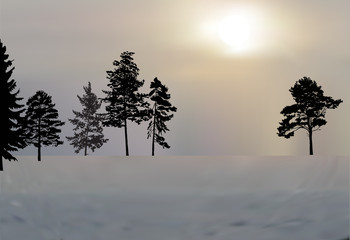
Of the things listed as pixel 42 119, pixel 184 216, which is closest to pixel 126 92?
pixel 42 119

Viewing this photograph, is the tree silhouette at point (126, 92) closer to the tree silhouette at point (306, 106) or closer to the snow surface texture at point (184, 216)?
the tree silhouette at point (306, 106)

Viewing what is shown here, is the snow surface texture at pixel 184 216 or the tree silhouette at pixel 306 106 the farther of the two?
the tree silhouette at pixel 306 106

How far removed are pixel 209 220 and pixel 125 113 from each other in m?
51.1

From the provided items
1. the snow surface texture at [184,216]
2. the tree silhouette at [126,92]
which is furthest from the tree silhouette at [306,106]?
the snow surface texture at [184,216]

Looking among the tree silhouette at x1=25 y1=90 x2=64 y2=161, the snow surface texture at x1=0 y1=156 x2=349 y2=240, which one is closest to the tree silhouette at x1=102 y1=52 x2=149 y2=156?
the tree silhouette at x1=25 y1=90 x2=64 y2=161

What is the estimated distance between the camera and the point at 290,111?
58.2 metres

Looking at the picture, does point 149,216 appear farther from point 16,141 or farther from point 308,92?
point 308,92

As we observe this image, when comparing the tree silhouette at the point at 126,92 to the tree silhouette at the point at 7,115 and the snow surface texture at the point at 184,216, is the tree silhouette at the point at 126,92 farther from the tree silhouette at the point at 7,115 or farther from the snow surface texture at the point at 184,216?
the snow surface texture at the point at 184,216

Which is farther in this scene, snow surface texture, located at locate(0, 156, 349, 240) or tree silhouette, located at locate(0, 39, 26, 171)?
tree silhouette, located at locate(0, 39, 26, 171)

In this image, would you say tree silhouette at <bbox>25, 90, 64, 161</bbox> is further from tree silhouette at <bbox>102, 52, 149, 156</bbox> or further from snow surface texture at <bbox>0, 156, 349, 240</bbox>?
snow surface texture at <bbox>0, 156, 349, 240</bbox>

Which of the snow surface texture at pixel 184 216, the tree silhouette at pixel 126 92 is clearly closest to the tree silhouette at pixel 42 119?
the tree silhouette at pixel 126 92

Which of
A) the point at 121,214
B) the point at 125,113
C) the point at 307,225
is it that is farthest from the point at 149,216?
the point at 125,113

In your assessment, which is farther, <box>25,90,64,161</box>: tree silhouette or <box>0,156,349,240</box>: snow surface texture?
<box>25,90,64,161</box>: tree silhouette

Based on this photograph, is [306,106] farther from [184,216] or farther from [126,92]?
[184,216]
